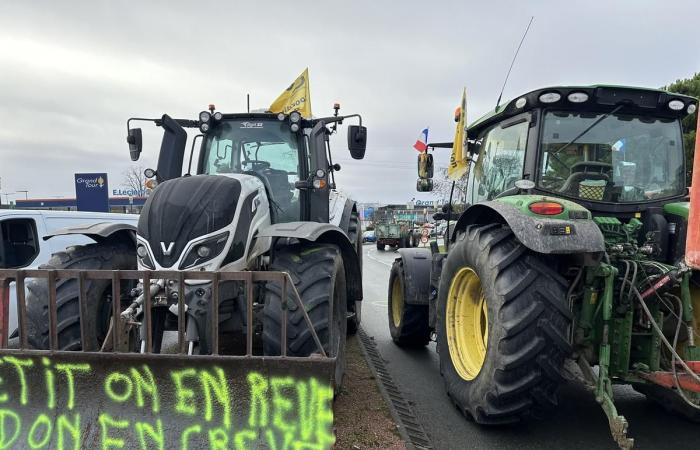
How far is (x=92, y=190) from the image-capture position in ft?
54.2

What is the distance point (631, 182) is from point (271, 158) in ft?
11.0

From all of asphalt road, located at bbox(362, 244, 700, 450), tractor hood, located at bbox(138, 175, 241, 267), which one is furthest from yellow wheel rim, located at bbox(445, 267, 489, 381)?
tractor hood, located at bbox(138, 175, 241, 267)

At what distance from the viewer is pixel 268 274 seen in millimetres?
2824

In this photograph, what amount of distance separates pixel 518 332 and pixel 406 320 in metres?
2.85

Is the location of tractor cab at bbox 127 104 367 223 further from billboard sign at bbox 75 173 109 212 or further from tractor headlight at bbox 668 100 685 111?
billboard sign at bbox 75 173 109 212

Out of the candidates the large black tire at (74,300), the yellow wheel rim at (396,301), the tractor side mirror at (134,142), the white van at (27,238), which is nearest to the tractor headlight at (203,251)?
the large black tire at (74,300)

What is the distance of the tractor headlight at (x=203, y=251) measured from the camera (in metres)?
3.39

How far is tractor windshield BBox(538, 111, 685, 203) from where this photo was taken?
3988 millimetres

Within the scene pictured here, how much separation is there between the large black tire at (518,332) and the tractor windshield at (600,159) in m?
0.89

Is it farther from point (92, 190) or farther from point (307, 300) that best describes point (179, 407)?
point (92, 190)

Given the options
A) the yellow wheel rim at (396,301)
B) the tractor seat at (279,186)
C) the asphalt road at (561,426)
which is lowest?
the asphalt road at (561,426)

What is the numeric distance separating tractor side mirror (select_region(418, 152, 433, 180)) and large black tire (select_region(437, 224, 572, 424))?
230 cm

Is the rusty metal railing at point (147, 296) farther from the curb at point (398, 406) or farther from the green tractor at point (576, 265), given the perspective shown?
the green tractor at point (576, 265)

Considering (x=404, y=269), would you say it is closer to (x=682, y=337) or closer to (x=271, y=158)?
(x=271, y=158)
